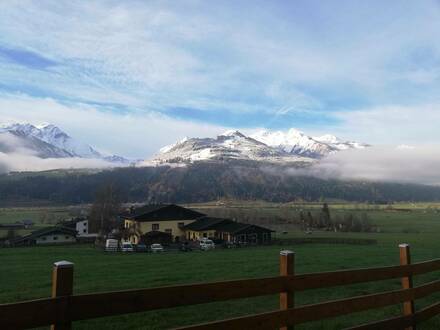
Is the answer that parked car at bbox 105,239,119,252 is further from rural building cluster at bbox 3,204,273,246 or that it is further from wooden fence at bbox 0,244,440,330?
wooden fence at bbox 0,244,440,330

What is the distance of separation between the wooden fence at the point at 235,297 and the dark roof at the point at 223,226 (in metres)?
66.1

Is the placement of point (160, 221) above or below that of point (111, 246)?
above

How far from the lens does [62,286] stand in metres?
4.34

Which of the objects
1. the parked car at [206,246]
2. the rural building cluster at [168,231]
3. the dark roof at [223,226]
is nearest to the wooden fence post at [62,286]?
the parked car at [206,246]

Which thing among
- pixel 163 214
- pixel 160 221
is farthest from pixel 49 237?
pixel 163 214

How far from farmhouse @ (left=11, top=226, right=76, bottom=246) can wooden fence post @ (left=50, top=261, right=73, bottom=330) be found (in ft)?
256

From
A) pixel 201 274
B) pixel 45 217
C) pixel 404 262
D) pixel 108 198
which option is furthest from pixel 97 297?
pixel 45 217

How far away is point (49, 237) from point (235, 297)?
82.3 m

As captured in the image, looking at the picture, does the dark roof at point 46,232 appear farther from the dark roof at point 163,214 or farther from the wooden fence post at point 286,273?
the wooden fence post at point 286,273

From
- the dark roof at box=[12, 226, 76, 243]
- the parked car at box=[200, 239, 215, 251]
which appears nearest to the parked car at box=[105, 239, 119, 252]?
the parked car at box=[200, 239, 215, 251]

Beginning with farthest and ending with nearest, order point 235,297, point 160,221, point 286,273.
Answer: point 160,221 < point 286,273 < point 235,297

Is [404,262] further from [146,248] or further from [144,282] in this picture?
[146,248]

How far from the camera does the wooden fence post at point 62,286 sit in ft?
14.0

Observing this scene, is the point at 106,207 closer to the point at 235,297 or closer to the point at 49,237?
the point at 49,237
